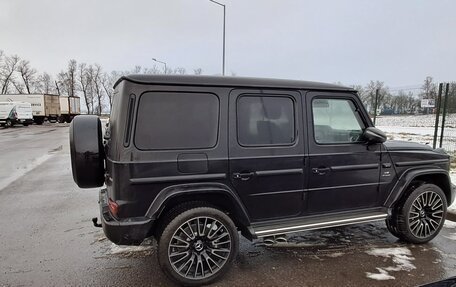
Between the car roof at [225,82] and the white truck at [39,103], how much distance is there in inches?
1652

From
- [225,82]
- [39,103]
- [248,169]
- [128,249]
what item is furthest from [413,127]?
[39,103]

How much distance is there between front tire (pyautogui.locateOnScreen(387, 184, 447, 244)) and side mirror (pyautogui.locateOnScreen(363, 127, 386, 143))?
3.23 ft

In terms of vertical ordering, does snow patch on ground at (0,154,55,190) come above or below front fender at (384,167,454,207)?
below

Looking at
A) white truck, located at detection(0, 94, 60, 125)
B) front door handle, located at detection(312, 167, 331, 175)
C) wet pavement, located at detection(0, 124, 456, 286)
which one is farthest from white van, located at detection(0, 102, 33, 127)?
front door handle, located at detection(312, 167, 331, 175)

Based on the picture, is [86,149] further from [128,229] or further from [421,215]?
[421,215]

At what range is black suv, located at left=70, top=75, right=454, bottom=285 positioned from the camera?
10.7 ft

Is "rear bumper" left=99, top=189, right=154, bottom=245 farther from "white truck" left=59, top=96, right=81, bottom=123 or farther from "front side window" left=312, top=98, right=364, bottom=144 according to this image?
"white truck" left=59, top=96, right=81, bottom=123

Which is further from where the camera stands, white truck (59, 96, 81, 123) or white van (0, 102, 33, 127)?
white truck (59, 96, 81, 123)

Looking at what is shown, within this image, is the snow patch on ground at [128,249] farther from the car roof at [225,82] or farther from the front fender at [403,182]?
the front fender at [403,182]

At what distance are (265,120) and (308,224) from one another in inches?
49.1

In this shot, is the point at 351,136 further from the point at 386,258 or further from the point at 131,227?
the point at 131,227

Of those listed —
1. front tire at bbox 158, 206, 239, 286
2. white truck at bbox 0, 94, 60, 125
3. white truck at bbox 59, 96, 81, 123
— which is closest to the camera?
front tire at bbox 158, 206, 239, 286

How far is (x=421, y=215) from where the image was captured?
448 cm

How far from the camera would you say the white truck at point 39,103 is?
39656mm
